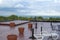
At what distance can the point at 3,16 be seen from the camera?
11328mm

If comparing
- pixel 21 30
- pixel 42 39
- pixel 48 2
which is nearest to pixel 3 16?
pixel 48 2

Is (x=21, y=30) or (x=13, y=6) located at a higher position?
(x=13, y=6)

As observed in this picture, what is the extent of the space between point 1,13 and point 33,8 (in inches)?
89.3

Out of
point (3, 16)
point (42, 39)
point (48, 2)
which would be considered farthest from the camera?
point (3, 16)

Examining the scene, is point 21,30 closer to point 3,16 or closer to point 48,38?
point 48,38

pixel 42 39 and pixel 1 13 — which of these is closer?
pixel 42 39

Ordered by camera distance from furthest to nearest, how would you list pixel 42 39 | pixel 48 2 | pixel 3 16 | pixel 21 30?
pixel 3 16, pixel 48 2, pixel 21 30, pixel 42 39

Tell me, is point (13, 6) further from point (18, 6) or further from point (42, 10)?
point (42, 10)

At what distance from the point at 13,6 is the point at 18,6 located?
0.36m

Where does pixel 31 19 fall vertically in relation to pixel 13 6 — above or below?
below

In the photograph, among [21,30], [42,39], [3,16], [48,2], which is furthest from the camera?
[3,16]

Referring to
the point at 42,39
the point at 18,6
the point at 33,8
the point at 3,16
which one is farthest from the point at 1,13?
the point at 42,39

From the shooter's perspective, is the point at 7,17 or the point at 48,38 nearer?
the point at 48,38

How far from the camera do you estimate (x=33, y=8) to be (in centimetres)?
1156
